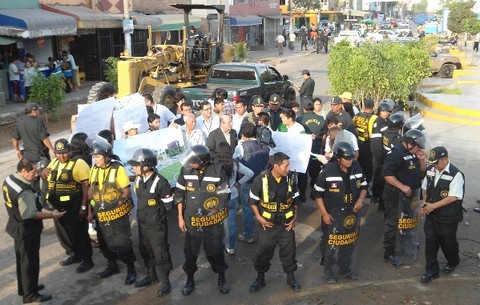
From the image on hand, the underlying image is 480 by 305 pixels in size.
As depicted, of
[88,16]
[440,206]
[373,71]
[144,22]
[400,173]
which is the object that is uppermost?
[88,16]

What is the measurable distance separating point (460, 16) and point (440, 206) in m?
33.4

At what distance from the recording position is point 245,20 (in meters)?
40.5

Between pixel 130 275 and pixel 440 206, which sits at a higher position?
pixel 440 206

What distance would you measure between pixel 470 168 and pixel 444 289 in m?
5.46

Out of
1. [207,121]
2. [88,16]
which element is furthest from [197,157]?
[88,16]

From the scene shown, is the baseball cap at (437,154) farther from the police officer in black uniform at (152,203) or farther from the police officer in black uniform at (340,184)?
the police officer in black uniform at (152,203)

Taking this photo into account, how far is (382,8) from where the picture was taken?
13688 centimetres

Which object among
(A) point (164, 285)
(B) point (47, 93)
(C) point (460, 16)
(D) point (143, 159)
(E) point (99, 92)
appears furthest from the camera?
(C) point (460, 16)

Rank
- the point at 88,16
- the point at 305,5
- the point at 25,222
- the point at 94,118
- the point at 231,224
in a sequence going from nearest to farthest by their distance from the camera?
the point at 25,222 → the point at 231,224 → the point at 94,118 → the point at 88,16 → the point at 305,5

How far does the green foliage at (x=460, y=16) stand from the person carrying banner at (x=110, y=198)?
33.3 metres

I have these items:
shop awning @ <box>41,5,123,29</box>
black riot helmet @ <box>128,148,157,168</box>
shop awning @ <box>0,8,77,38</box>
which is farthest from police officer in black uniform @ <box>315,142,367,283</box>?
shop awning @ <box>41,5,123,29</box>

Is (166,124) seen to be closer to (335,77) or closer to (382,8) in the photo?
(335,77)

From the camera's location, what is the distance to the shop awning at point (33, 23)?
56.5 ft

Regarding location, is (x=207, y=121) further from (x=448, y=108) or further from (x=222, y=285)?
(x=448, y=108)
